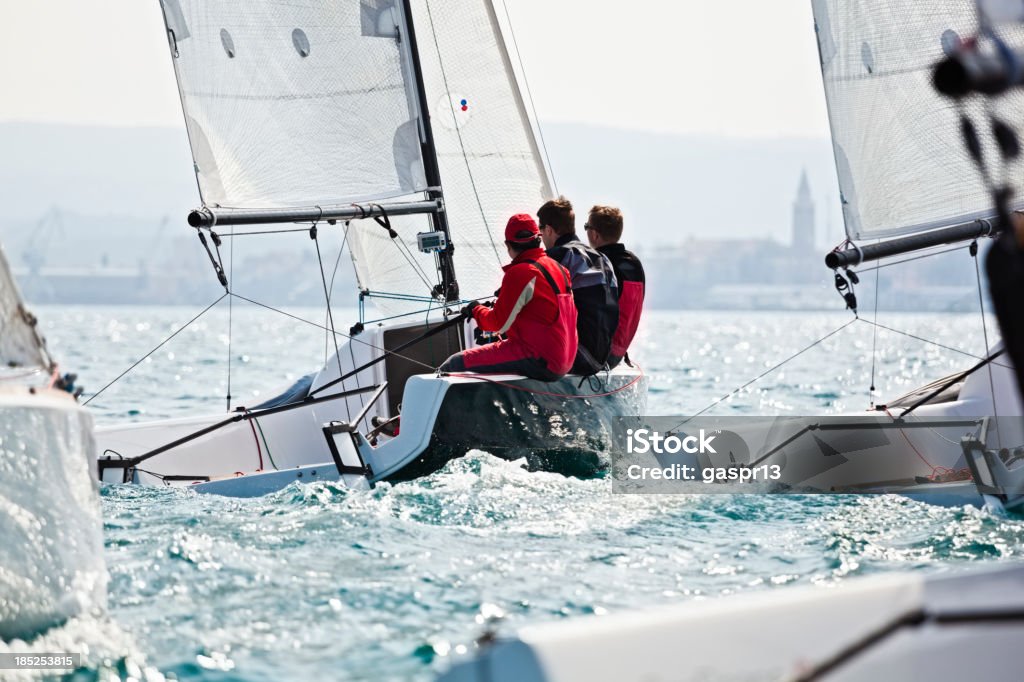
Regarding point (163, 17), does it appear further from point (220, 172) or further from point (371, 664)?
point (371, 664)

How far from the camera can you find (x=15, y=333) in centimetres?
277

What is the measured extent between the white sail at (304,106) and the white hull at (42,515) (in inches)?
151

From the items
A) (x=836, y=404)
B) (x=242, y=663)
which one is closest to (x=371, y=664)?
(x=242, y=663)

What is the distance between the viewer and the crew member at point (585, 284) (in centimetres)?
507

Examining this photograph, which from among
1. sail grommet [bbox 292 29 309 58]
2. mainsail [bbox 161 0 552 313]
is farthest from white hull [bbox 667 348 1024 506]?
sail grommet [bbox 292 29 309 58]

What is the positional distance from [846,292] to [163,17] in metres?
3.99

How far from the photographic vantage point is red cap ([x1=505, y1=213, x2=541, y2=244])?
4.77 m

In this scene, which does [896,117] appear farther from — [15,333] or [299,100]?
[15,333]

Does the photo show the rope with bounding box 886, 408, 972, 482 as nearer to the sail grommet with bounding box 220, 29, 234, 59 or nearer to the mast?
the mast

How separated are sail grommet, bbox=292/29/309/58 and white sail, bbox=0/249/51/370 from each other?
12.8 ft

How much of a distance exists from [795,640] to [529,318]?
9.97 ft

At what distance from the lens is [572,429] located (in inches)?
196

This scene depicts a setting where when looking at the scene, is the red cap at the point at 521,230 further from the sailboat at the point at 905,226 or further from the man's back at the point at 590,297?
the sailboat at the point at 905,226

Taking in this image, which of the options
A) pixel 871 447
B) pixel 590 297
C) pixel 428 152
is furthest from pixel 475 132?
pixel 871 447
